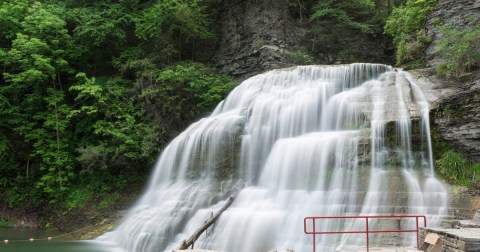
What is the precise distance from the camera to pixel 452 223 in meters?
8.76

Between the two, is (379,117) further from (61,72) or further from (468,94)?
(61,72)

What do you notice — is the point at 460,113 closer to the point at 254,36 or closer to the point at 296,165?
the point at 296,165

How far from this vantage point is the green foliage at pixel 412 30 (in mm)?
16750

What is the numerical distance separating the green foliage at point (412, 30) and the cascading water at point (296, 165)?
73.1 inches

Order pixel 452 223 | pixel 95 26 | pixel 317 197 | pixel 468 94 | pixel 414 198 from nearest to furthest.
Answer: pixel 452 223 → pixel 414 198 → pixel 317 197 → pixel 468 94 → pixel 95 26

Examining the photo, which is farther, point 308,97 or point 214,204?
point 308,97

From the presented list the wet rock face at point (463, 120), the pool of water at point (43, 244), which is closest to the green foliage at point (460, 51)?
the wet rock face at point (463, 120)

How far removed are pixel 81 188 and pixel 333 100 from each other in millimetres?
11742

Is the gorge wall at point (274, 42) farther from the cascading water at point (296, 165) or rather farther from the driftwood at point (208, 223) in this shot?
the driftwood at point (208, 223)

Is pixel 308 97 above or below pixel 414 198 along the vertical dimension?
above

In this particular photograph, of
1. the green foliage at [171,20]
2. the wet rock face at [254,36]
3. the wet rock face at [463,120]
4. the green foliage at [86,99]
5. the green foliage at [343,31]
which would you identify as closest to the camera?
the wet rock face at [463,120]

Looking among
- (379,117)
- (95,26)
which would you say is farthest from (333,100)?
(95,26)

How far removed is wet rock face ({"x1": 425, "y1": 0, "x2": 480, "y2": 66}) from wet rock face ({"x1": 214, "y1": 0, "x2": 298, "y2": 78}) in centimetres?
724

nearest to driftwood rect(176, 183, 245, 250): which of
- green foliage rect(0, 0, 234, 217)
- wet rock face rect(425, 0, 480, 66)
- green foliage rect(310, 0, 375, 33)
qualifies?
green foliage rect(0, 0, 234, 217)
